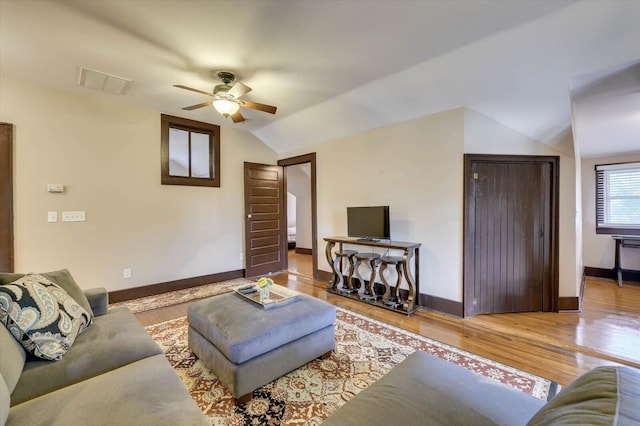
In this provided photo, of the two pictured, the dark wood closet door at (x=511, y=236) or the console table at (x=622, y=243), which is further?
the console table at (x=622, y=243)

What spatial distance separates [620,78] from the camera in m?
2.68

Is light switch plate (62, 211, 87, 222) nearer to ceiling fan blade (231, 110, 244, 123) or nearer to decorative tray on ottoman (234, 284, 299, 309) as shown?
ceiling fan blade (231, 110, 244, 123)

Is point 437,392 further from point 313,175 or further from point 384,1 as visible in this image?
point 313,175

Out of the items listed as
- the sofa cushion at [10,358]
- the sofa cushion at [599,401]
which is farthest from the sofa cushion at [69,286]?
the sofa cushion at [599,401]

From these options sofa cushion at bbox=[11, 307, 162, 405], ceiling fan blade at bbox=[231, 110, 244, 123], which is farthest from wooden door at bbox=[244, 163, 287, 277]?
sofa cushion at bbox=[11, 307, 162, 405]

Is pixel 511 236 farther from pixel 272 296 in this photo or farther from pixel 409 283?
pixel 272 296

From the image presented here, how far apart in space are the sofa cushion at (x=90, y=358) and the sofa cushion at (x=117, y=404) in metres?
0.15

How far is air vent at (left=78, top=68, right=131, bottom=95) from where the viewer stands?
3039mm

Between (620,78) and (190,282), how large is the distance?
596 cm

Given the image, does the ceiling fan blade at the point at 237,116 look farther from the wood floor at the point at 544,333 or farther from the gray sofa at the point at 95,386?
the wood floor at the point at 544,333

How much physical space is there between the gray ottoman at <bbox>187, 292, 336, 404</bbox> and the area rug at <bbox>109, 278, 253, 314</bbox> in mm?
1695

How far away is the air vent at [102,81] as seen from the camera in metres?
3.04

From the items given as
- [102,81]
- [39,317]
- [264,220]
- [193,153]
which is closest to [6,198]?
[102,81]

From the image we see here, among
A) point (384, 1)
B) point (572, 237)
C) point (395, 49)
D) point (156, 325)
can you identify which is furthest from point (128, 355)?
point (572, 237)
